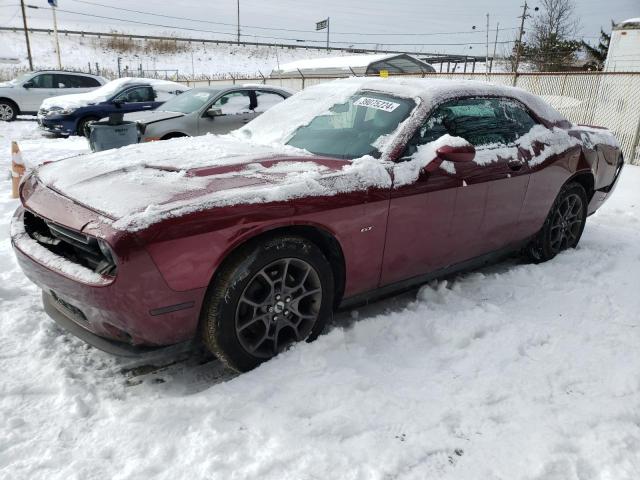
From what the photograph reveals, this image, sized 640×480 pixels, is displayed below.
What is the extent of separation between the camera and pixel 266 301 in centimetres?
251

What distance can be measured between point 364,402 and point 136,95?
11.5 meters

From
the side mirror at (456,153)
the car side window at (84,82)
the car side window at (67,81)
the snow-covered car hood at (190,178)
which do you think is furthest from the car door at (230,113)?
the car side window at (67,81)

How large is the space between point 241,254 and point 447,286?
1961 mm

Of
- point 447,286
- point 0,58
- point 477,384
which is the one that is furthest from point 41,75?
point 0,58

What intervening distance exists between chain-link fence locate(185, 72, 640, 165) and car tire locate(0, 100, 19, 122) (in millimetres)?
13884

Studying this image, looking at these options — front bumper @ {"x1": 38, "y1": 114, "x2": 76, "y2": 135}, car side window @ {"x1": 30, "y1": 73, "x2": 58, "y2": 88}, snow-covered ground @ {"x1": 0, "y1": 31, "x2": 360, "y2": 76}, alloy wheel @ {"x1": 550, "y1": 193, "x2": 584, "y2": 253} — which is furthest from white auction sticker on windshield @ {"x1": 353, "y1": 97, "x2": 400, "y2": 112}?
snow-covered ground @ {"x1": 0, "y1": 31, "x2": 360, "y2": 76}

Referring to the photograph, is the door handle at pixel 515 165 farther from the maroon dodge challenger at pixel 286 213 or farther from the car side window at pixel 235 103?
the car side window at pixel 235 103

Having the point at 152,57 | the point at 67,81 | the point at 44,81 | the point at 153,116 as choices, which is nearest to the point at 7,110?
the point at 44,81

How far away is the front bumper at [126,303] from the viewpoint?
2.06 m

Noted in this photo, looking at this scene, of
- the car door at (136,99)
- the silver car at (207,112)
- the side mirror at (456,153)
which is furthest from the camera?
the car door at (136,99)

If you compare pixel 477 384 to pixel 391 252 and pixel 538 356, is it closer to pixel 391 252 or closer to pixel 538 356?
pixel 538 356

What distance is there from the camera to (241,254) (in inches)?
92.4

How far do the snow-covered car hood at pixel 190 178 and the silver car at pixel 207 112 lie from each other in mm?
4597

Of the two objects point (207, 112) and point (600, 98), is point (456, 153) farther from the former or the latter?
point (600, 98)
